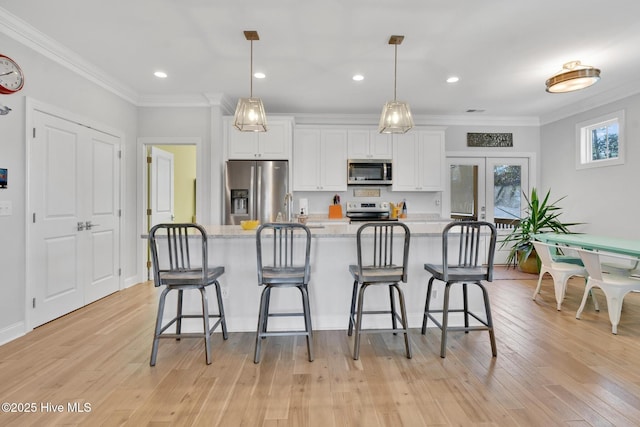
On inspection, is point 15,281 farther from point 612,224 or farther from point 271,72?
point 612,224

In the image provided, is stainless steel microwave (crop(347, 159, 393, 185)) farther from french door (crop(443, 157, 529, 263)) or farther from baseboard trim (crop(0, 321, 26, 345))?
baseboard trim (crop(0, 321, 26, 345))

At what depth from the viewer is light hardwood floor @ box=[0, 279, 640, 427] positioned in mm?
1678

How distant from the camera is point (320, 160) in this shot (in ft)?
16.5

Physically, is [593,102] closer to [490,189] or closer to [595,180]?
[595,180]

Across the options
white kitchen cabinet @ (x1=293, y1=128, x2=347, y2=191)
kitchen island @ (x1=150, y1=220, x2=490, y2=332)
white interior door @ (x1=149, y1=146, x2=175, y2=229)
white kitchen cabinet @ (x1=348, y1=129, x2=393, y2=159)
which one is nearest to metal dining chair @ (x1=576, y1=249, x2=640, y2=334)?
kitchen island @ (x1=150, y1=220, x2=490, y2=332)

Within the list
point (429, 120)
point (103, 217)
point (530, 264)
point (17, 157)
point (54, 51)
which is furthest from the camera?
point (429, 120)

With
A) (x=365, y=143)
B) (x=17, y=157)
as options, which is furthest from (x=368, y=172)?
(x=17, y=157)

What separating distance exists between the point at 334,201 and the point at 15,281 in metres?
3.99

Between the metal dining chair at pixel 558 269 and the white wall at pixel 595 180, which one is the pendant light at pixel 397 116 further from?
the white wall at pixel 595 180

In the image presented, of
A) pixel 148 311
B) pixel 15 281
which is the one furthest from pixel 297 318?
pixel 15 281

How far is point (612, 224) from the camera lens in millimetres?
4297

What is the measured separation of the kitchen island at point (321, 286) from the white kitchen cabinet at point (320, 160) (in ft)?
7.76

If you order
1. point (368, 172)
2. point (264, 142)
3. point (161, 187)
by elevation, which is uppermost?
point (264, 142)

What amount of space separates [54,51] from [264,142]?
245cm
